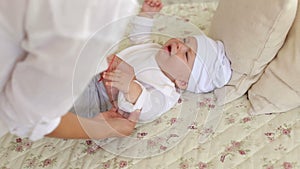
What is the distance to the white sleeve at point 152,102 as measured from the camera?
1062 mm

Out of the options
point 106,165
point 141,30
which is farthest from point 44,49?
point 141,30

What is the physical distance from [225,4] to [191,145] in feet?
1.16

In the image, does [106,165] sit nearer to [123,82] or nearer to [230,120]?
[123,82]

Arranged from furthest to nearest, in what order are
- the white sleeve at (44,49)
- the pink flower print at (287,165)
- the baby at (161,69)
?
the baby at (161,69)
the pink flower print at (287,165)
the white sleeve at (44,49)

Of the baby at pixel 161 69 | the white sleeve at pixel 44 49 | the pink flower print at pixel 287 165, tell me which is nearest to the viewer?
the white sleeve at pixel 44 49

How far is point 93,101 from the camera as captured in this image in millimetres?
1045

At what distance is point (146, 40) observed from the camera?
1190 millimetres

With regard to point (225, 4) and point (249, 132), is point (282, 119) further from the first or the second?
point (225, 4)

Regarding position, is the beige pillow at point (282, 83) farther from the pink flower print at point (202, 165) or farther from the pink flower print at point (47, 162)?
the pink flower print at point (47, 162)

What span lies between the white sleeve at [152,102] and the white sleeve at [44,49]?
378 millimetres

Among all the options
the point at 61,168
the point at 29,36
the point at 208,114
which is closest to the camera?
the point at 29,36

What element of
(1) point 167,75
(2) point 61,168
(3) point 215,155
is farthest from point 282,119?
(2) point 61,168

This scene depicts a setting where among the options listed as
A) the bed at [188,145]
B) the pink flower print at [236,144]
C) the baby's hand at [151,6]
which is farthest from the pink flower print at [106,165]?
the baby's hand at [151,6]

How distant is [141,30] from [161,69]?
4.2 inches
